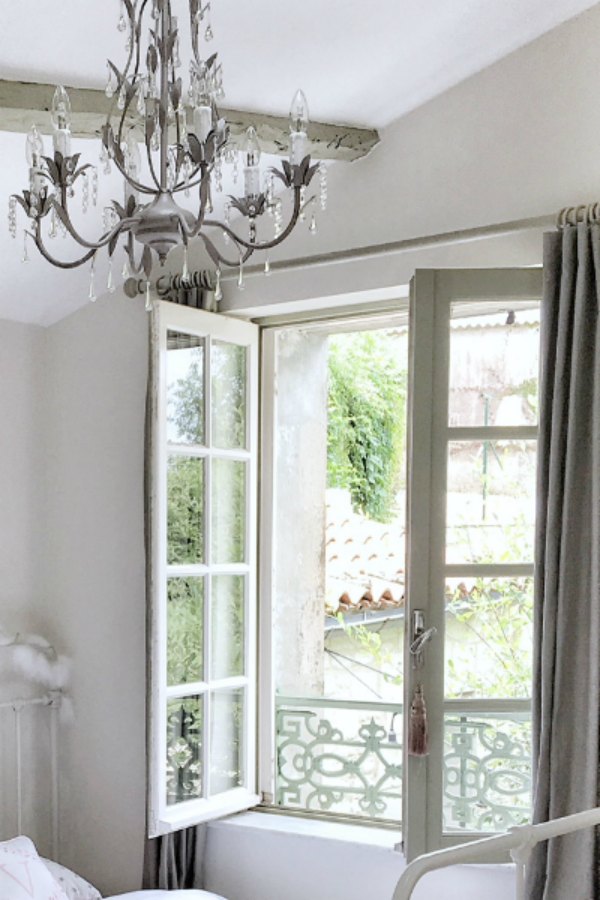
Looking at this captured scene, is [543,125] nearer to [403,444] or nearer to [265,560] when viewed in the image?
[265,560]

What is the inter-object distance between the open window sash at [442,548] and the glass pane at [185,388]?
2.60 ft

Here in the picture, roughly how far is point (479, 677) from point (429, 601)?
0.25 meters

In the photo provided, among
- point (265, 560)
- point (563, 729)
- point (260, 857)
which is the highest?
point (265, 560)

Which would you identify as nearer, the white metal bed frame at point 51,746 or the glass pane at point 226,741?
the glass pane at point 226,741

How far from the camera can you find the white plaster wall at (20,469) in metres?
3.52

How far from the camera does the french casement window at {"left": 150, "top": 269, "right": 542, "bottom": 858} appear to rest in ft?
8.73

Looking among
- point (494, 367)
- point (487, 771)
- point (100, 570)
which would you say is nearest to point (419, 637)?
point (487, 771)

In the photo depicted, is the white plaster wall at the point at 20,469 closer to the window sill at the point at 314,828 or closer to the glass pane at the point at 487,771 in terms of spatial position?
the window sill at the point at 314,828

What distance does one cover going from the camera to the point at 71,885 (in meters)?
2.92

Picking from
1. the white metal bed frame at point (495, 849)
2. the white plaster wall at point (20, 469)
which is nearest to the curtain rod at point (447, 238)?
the white plaster wall at point (20, 469)

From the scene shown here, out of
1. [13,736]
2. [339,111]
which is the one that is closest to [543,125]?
[339,111]

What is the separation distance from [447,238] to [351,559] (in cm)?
173

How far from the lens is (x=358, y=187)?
304cm

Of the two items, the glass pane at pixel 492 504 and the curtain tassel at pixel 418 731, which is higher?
the glass pane at pixel 492 504
